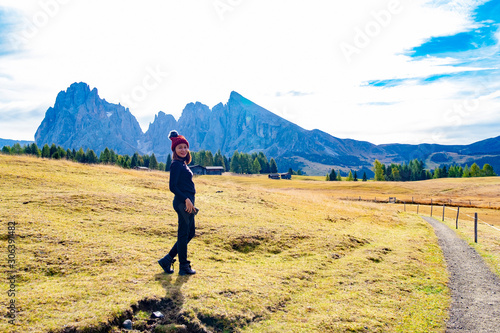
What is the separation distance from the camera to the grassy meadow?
6.45 metres

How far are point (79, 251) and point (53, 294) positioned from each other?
2.92 m

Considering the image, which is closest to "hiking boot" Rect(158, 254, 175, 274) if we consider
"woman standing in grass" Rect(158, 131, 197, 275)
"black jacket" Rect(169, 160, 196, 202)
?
"woman standing in grass" Rect(158, 131, 197, 275)

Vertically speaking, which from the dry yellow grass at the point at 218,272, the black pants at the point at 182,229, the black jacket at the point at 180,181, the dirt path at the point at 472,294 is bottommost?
the dirt path at the point at 472,294

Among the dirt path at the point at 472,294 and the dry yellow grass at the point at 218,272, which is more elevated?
the dry yellow grass at the point at 218,272

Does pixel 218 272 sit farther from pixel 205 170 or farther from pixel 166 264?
pixel 205 170

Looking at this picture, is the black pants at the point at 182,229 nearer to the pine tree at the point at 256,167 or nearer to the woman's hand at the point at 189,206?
the woman's hand at the point at 189,206

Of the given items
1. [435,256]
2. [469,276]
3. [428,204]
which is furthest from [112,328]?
[428,204]

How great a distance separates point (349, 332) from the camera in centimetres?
662

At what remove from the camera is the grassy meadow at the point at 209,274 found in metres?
6.45

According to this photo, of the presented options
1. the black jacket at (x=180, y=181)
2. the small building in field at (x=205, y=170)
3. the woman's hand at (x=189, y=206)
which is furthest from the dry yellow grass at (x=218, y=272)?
the small building in field at (x=205, y=170)

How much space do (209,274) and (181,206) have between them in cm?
231

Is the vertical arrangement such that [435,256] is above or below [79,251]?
below

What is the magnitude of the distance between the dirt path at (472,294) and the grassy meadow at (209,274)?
379 mm

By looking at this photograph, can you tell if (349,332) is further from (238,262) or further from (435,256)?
(435,256)
